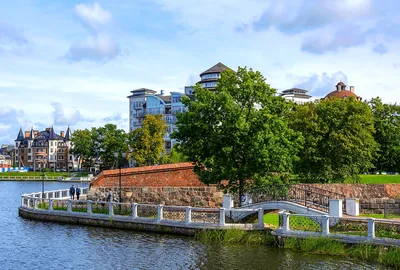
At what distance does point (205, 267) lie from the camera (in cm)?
1883

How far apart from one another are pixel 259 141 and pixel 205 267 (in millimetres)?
10804

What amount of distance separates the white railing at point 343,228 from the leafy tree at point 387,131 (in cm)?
3635

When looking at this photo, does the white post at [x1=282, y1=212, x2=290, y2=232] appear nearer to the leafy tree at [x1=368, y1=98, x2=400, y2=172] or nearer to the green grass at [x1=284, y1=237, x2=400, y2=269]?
the green grass at [x1=284, y1=237, x2=400, y2=269]

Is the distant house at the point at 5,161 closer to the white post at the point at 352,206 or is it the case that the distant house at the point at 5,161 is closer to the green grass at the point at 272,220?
the green grass at the point at 272,220

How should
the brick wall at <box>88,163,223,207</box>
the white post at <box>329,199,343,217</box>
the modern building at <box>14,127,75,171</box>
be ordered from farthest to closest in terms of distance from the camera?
the modern building at <box>14,127,75,171</box>
the brick wall at <box>88,163,223,207</box>
the white post at <box>329,199,343,217</box>

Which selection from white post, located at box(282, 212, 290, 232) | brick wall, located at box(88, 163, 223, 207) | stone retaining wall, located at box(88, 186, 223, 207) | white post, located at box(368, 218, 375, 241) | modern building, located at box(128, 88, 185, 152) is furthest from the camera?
modern building, located at box(128, 88, 185, 152)

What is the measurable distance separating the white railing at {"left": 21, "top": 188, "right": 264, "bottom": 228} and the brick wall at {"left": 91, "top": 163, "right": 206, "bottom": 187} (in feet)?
19.6

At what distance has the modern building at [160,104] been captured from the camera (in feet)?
325

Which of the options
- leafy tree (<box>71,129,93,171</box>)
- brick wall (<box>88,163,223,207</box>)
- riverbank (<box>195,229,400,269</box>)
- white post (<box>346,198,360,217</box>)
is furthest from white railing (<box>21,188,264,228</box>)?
leafy tree (<box>71,129,93,171</box>)

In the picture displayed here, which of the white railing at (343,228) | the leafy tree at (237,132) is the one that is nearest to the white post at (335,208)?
the white railing at (343,228)

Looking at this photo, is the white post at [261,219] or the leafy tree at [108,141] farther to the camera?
the leafy tree at [108,141]

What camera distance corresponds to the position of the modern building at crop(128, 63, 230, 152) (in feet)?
325

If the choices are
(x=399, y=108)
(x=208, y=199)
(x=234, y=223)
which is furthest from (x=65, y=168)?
(x=234, y=223)

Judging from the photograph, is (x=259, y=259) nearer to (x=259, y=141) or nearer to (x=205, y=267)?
(x=205, y=267)
